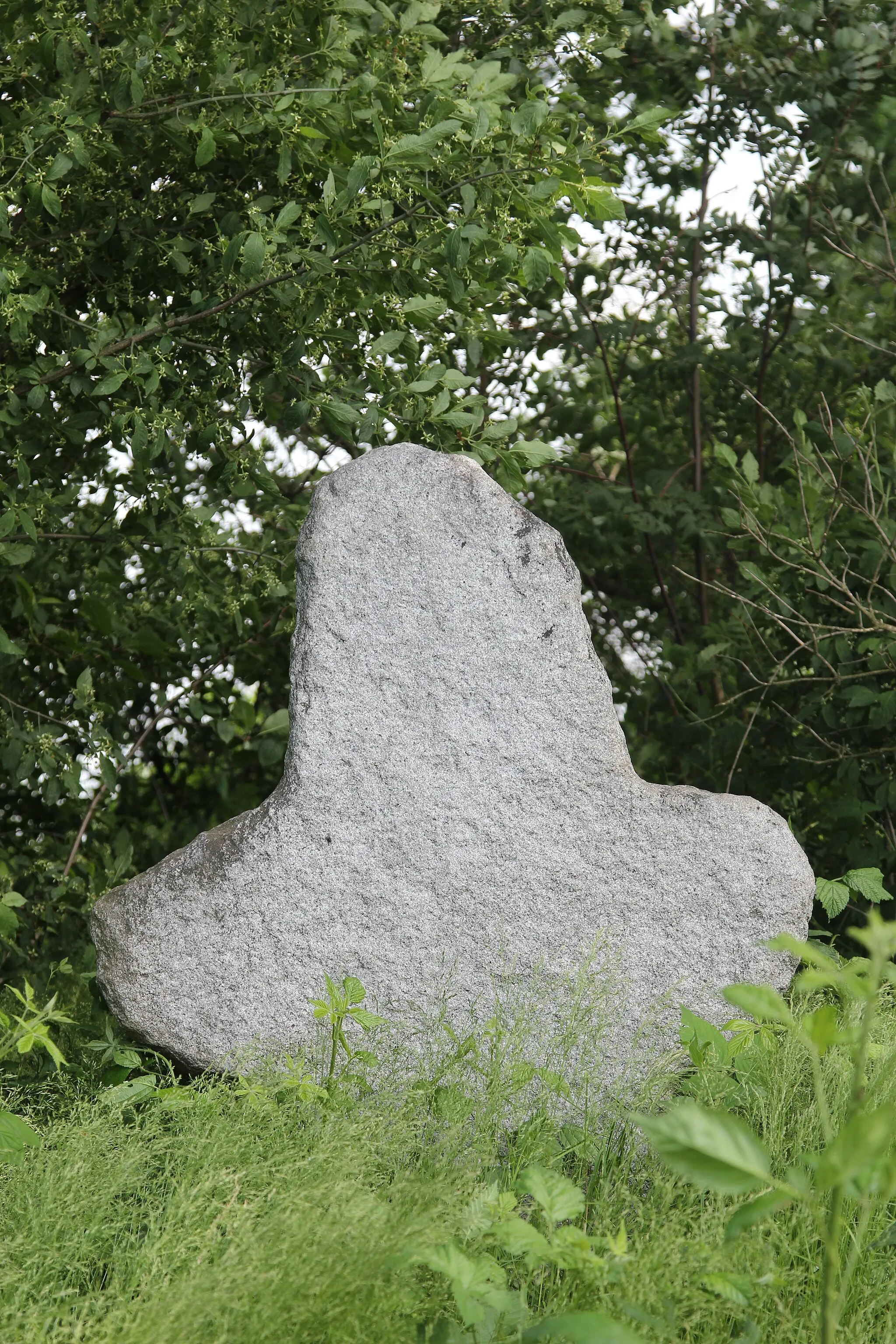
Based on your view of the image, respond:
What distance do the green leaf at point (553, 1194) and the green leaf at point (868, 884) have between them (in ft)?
3.76

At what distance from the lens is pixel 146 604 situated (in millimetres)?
3693

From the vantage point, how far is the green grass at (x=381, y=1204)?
64.5 inches

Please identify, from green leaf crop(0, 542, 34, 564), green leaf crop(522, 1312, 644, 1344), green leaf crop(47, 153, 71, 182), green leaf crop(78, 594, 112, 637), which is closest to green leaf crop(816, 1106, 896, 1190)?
green leaf crop(522, 1312, 644, 1344)

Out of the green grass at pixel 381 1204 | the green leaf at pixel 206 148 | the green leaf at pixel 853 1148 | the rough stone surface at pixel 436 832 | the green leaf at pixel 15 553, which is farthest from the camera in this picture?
the green leaf at pixel 15 553

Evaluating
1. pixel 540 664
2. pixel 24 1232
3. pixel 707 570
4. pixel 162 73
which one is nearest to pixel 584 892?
pixel 540 664

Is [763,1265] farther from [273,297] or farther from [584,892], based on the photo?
[273,297]

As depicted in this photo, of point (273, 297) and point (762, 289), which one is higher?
point (273, 297)

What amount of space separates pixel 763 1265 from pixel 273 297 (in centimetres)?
229

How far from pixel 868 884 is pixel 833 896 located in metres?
0.11

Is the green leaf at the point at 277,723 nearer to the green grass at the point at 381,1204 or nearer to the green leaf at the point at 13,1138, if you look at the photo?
the green grass at the point at 381,1204

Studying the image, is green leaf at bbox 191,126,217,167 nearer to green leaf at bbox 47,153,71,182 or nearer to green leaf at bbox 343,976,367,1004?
green leaf at bbox 47,153,71,182

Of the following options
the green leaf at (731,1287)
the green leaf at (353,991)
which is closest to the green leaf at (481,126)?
the green leaf at (353,991)

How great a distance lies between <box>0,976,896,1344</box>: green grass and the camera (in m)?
1.64

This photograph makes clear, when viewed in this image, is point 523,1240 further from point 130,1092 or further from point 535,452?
point 535,452
